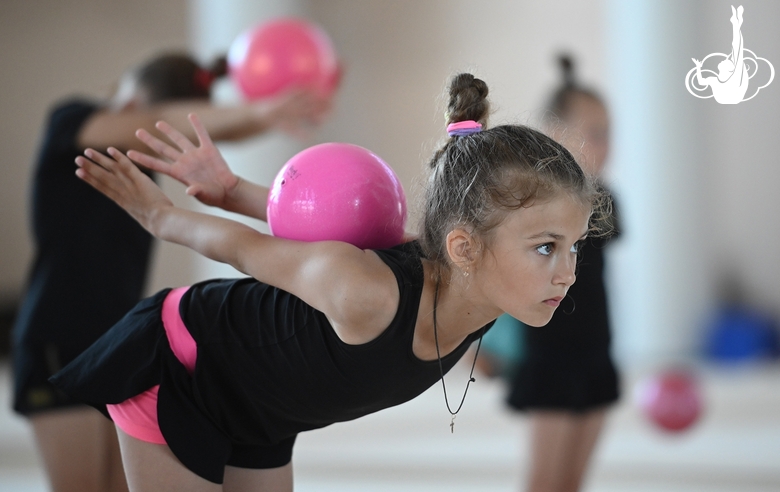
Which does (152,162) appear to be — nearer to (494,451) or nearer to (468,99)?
(468,99)

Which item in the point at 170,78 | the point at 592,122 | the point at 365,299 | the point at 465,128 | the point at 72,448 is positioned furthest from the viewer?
the point at 592,122

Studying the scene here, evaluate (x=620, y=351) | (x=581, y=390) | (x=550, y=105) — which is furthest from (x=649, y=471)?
(x=620, y=351)

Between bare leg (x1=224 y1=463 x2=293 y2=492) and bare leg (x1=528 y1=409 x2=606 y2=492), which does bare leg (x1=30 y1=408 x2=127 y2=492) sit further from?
bare leg (x1=528 y1=409 x2=606 y2=492)

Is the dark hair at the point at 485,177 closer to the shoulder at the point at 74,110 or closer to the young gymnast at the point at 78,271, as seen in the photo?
the young gymnast at the point at 78,271

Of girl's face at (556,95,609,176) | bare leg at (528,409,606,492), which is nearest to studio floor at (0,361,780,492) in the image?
bare leg at (528,409,606,492)

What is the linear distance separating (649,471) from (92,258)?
2.69 m

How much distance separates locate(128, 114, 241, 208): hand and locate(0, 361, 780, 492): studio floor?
1889 mm

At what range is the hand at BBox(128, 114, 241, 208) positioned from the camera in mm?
1598

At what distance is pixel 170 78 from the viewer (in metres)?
2.26

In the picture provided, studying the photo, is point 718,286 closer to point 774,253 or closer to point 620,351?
point 774,253

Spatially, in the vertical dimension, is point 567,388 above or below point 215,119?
below

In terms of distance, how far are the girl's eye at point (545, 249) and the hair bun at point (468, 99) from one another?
0.25 m

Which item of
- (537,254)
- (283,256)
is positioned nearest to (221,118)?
(283,256)

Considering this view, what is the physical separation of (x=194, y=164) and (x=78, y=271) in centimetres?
59
